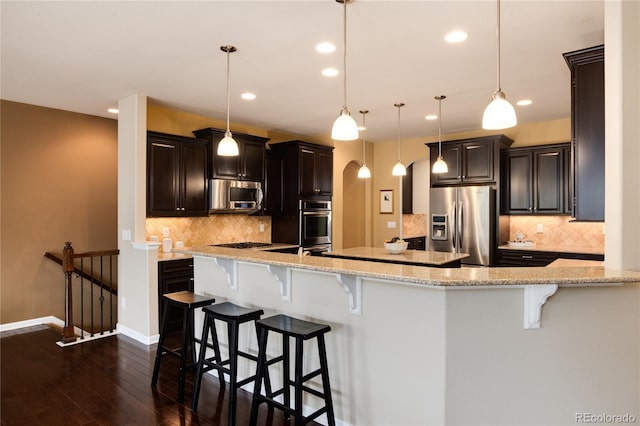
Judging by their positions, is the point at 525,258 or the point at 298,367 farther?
the point at 525,258

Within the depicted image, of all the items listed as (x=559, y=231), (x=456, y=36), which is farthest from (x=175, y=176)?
Result: (x=559, y=231)

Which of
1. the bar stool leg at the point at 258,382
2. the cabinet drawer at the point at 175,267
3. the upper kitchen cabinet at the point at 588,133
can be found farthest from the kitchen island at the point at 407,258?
the bar stool leg at the point at 258,382

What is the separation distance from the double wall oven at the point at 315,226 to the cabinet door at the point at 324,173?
215 mm

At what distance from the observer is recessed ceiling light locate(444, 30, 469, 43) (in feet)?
9.40

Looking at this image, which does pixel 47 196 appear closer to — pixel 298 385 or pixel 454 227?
pixel 298 385

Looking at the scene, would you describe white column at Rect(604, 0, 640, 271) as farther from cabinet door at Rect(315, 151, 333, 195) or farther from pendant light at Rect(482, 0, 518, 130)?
cabinet door at Rect(315, 151, 333, 195)

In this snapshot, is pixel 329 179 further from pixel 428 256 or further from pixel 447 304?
pixel 447 304

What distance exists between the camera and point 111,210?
5.54 m

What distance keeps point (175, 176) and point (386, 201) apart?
406cm

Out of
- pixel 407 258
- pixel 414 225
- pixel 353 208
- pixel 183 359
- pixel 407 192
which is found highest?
pixel 407 192

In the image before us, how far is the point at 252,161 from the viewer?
5.73 metres

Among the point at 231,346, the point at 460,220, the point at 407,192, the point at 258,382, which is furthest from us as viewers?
the point at 407,192

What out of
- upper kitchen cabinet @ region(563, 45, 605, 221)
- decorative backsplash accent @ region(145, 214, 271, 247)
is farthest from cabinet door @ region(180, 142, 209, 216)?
upper kitchen cabinet @ region(563, 45, 605, 221)

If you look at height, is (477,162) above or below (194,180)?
above
